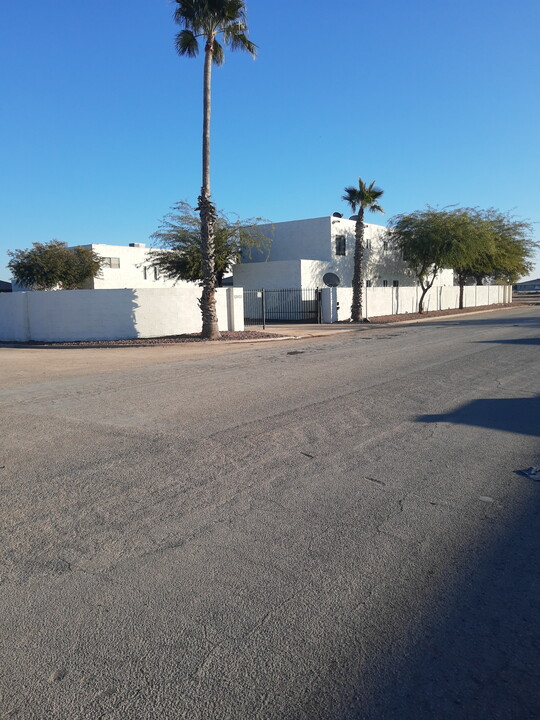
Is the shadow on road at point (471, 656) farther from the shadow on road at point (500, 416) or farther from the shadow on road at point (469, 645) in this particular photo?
the shadow on road at point (500, 416)

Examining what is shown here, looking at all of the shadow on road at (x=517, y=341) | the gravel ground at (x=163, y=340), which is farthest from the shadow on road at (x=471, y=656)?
the gravel ground at (x=163, y=340)

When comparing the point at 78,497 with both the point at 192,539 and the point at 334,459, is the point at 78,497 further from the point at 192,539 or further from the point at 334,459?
the point at 334,459

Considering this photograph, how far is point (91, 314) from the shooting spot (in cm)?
2288

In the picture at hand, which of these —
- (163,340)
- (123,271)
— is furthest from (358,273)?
(123,271)

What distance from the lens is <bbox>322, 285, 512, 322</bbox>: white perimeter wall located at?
34.8 meters

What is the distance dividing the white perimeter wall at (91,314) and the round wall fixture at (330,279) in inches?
687

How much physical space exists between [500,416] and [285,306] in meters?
28.8

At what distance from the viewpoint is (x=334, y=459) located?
631cm

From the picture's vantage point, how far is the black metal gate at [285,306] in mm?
35250

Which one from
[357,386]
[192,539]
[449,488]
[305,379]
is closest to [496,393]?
[357,386]

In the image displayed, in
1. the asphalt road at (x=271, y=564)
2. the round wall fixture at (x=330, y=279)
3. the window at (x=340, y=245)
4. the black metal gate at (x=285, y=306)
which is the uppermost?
the window at (x=340, y=245)

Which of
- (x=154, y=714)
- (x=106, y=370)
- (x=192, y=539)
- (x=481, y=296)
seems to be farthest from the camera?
(x=481, y=296)

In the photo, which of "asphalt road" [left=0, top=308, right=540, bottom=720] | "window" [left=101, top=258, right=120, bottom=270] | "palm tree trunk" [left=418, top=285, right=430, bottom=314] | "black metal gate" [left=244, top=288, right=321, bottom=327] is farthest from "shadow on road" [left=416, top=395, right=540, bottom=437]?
"window" [left=101, top=258, right=120, bottom=270]

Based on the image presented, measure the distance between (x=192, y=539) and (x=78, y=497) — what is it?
144 centimetres
